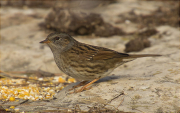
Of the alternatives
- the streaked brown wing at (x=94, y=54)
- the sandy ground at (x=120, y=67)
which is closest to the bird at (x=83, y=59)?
the streaked brown wing at (x=94, y=54)

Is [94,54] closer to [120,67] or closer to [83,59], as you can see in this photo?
[83,59]

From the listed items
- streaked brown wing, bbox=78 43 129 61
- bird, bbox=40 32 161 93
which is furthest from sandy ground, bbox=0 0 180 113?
streaked brown wing, bbox=78 43 129 61

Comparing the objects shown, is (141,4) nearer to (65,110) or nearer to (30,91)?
(30,91)

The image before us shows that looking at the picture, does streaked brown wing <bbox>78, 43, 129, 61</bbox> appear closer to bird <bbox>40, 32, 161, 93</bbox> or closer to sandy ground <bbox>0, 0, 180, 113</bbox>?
bird <bbox>40, 32, 161, 93</bbox>

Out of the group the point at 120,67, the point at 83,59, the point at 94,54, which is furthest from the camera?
the point at 120,67

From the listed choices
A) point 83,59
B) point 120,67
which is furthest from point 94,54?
point 120,67

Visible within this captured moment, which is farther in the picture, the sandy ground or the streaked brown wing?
the streaked brown wing
